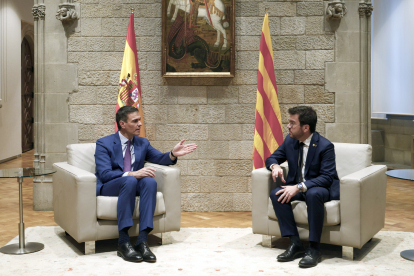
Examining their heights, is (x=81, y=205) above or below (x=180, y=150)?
below

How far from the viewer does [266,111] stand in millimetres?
4477

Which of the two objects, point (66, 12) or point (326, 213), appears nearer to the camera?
point (326, 213)

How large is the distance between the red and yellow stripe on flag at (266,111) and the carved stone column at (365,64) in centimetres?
96

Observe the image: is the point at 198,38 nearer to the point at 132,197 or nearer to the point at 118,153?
the point at 118,153

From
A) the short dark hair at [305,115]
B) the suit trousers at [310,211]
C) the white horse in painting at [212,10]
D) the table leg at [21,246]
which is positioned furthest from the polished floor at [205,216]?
the white horse in painting at [212,10]

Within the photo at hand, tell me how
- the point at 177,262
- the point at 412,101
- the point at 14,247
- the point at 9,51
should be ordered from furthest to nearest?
the point at 9,51
the point at 412,101
the point at 14,247
the point at 177,262

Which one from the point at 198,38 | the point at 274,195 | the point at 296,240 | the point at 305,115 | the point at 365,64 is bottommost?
the point at 296,240

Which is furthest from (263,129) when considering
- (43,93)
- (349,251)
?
(43,93)

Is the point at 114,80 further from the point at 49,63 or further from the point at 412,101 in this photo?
the point at 412,101

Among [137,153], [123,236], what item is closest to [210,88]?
[137,153]

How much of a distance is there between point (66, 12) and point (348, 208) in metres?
3.44

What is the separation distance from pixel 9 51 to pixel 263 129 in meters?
6.69

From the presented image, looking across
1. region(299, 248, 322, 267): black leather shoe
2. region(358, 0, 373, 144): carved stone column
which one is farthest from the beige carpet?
region(358, 0, 373, 144): carved stone column

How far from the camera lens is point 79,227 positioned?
3.18 m
